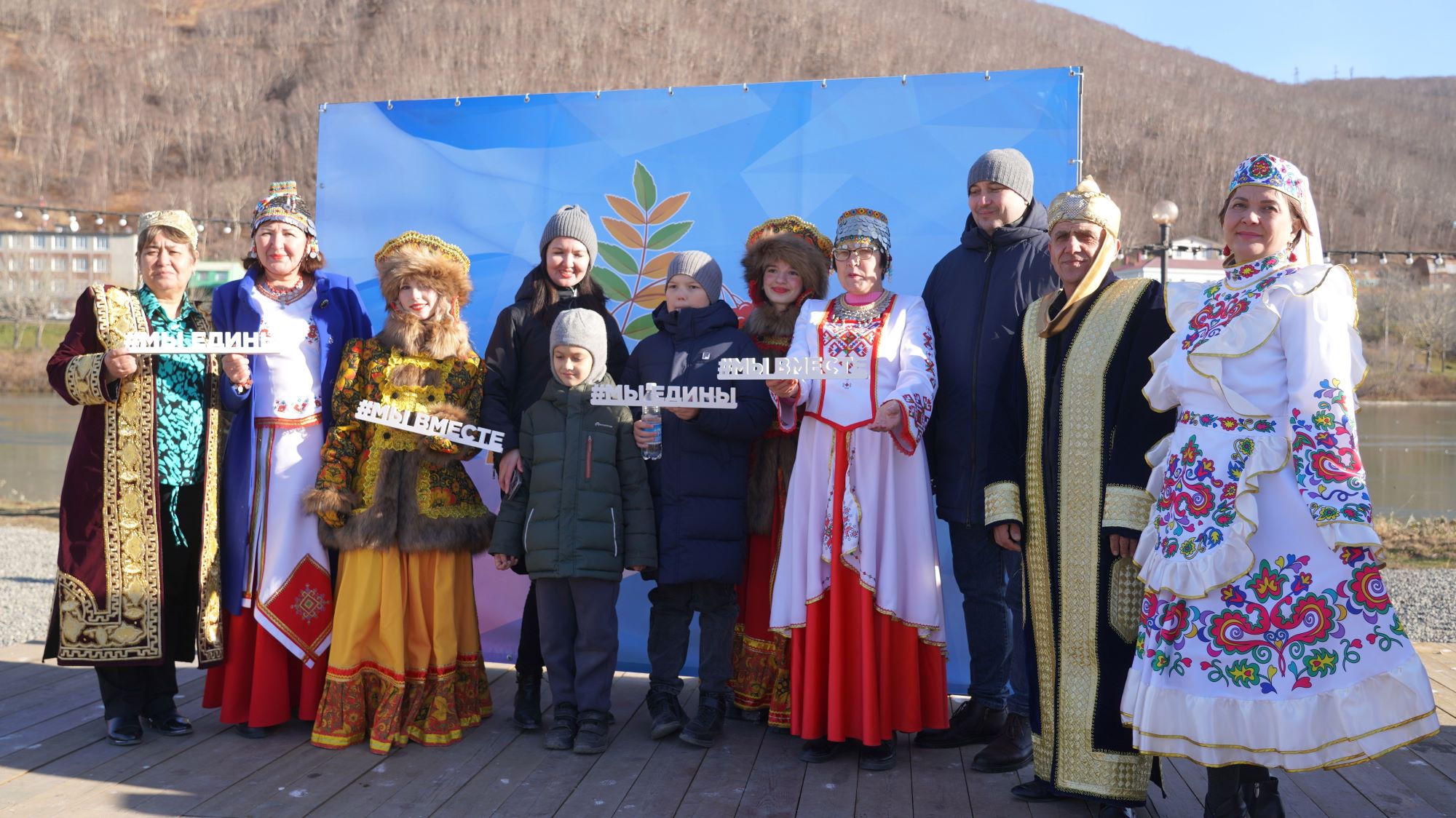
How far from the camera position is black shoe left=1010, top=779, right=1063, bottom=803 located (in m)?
2.96

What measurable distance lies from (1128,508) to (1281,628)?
0.45m

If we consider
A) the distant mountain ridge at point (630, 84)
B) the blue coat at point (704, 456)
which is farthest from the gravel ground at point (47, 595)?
the distant mountain ridge at point (630, 84)

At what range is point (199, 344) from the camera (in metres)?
3.35

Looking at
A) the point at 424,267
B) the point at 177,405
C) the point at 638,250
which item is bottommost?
the point at 177,405

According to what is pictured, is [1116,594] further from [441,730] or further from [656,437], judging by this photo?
[441,730]

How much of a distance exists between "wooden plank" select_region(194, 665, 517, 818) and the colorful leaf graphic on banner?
70.9 inches

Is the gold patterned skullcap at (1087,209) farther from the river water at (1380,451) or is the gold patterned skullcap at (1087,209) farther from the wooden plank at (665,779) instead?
the river water at (1380,451)

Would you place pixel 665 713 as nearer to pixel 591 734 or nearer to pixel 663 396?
pixel 591 734

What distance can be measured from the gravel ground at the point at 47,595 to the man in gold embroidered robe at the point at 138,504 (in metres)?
2.53

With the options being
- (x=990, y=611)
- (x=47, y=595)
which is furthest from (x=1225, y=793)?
(x=47, y=595)

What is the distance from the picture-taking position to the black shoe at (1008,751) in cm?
319

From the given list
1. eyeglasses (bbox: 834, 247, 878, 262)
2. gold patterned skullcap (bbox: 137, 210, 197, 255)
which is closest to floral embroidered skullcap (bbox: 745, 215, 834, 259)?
eyeglasses (bbox: 834, 247, 878, 262)

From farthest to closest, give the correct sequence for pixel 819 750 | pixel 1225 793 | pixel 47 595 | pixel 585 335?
pixel 47 595 → pixel 585 335 → pixel 819 750 → pixel 1225 793

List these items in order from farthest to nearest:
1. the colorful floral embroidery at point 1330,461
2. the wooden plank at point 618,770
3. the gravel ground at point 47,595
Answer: the gravel ground at point 47,595 < the wooden plank at point 618,770 < the colorful floral embroidery at point 1330,461
